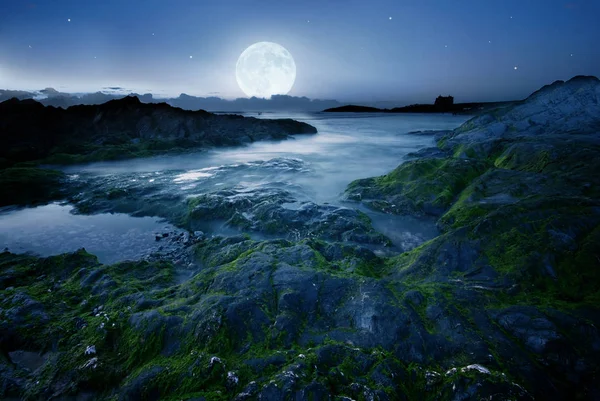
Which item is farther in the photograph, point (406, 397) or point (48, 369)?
point (48, 369)

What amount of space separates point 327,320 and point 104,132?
4687 cm

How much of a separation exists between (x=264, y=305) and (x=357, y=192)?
1102cm

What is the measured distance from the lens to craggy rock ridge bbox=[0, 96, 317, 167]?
2919 cm

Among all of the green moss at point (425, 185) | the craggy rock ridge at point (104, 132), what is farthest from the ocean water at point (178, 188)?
Result: the craggy rock ridge at point (104, 132)

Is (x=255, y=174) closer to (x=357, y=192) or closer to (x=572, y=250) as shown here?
(x=357, y=192)

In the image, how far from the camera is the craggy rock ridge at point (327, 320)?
149 inches

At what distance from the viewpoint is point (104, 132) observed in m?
39.5

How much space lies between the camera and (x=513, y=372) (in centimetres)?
370

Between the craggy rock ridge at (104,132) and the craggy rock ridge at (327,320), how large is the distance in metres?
26.7

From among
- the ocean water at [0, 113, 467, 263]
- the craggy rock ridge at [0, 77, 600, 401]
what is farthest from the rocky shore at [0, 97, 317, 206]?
the craggy rock ridge at [0, 77, 600, 401]

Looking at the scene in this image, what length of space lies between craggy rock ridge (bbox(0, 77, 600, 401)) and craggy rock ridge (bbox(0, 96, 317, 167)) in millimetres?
26704

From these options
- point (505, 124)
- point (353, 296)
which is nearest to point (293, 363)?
point (353, 296)

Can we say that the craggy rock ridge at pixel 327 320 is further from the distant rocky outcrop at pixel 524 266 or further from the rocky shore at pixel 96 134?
the rocky shore at pixel 96 134

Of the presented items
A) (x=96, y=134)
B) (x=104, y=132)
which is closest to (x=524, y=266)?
(x=96, y=134)
